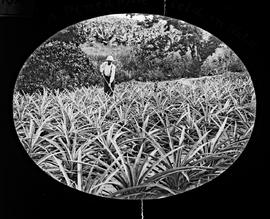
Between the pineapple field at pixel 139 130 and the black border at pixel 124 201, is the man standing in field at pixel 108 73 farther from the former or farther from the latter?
the black border at pixel 124 201

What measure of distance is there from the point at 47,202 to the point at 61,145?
0.27 meters

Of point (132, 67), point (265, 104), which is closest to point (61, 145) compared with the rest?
point (132, 67)

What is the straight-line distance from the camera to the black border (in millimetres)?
1614

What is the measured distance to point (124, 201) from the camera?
171 centimetres

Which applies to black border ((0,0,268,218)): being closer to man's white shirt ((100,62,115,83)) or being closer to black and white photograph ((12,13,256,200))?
black and white photograph ((12,13,256,200))

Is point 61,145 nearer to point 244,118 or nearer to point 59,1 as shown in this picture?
point 59,1

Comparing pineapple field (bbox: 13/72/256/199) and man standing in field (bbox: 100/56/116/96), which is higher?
man standing in field (bbox: 100/56/116/96)

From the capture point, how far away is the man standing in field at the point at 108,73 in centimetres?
164

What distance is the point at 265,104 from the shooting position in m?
1.66

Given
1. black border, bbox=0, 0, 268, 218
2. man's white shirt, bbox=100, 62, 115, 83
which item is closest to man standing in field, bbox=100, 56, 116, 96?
man's white shirt, bbox=100, 62, 115, 83

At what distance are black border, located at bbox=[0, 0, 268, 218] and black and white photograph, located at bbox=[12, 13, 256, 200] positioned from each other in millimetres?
50

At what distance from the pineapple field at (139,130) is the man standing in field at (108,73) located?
3 cm

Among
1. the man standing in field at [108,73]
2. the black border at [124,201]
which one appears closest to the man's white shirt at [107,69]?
the man standing in field at [108,73]

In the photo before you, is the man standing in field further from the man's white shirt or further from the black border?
the black border
